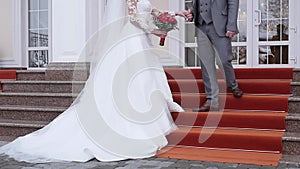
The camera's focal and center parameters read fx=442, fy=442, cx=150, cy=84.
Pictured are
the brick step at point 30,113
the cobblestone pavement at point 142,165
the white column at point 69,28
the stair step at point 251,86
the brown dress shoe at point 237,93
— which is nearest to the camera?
the cobblestone pavement at point 142,165

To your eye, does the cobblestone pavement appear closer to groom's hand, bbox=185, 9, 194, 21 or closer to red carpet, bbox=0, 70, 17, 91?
groom's hand, bbox=185, 9, 194, 21

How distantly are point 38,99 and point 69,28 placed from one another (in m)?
1.32

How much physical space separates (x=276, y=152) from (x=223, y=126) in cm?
80

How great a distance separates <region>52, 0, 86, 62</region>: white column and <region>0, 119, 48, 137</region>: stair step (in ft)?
4.82

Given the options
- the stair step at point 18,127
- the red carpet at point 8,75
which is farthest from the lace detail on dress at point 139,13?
the red carpet at point 8,75

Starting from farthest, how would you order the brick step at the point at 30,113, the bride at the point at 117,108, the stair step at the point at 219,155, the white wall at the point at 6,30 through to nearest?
the white wall at the point at 6,30, the brick step at the point at 30,113, the bride at the point at 117,108, the stair step at the point at 219,155

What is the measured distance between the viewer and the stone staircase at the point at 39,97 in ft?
20.5

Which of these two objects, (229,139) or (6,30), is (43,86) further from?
(229,139)

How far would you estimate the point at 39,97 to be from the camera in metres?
6.93

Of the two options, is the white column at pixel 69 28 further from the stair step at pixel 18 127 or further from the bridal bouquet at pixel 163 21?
the bridal bouquet at pixel 163 21

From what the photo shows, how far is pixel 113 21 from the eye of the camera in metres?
5.86

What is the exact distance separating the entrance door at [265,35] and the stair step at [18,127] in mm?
3840

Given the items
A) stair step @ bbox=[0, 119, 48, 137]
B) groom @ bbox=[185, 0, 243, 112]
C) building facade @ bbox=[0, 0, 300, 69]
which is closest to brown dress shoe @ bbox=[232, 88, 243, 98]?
groom @ bbox=[185, 0, 243, 112]

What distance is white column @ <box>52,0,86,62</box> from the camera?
7332 mm
